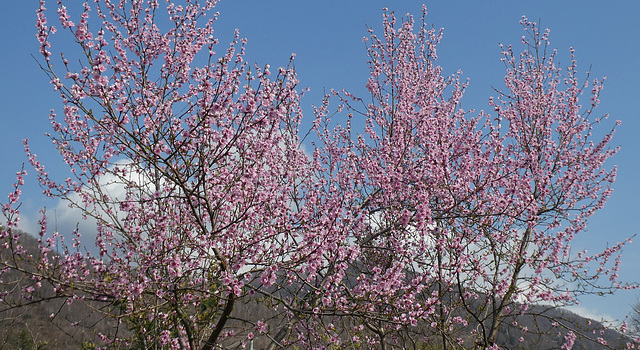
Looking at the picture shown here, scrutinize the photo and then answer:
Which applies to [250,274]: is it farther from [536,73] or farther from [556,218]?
[536,73]

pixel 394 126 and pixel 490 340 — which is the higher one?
pixel 394 126

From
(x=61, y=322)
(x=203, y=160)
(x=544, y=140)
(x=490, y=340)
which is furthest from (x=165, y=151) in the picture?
(x=61, y=322)

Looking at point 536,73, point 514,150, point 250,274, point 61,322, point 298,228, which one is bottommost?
point 61,322

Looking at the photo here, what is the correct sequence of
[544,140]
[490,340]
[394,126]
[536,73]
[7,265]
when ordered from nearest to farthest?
1. [7,265]
2. [490,340]
3. [394,126]
4. [544,140]
5. [536,73]

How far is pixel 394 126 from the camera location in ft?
29.7

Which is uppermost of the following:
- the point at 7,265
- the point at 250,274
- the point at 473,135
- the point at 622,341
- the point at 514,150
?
the point at 514,150

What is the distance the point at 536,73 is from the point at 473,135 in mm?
3892

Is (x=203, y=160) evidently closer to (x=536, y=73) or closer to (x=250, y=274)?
(x=250, y=274)

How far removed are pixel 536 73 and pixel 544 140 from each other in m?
2.39

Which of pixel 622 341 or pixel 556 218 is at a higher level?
pixel 556 218

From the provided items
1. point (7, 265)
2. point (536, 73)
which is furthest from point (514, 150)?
point (7, 265)

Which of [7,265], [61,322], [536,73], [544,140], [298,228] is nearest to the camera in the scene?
[7,265]

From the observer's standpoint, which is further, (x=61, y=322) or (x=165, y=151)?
(x=61, y=322)

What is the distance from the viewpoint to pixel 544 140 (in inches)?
390
